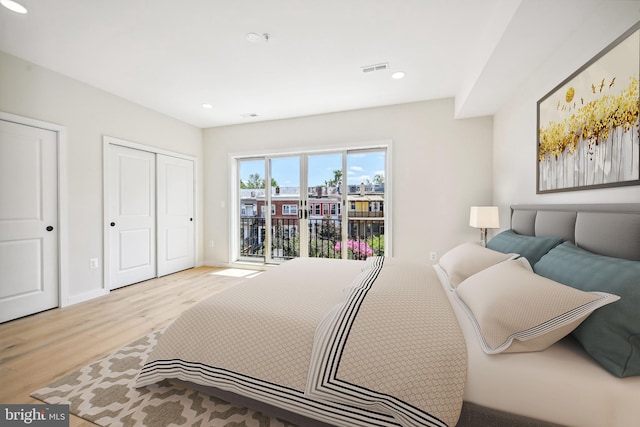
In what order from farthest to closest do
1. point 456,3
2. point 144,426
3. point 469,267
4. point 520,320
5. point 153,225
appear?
point 153,225
point 456,3
point 469,267
point 144,426
point 520,320

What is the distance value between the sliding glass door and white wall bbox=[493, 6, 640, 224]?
1501 millimetres

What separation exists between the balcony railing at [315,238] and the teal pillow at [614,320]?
2.98 meters

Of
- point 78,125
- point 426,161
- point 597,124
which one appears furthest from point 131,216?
point 597,124

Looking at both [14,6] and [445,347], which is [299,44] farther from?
[445,347]

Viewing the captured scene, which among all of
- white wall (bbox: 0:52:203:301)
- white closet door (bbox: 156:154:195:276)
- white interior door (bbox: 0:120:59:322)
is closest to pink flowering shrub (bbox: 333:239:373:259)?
white closet door (bbox: 156:154:195:276)

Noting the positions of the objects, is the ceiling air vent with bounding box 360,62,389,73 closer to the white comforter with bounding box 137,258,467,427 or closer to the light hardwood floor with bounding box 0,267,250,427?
the white comforter with bounding box 137,258,467,427

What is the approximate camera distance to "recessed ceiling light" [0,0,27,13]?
6.11 ft

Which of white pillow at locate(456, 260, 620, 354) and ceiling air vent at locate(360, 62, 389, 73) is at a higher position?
ceiling air vent at locate(360, 62, 389, 73)

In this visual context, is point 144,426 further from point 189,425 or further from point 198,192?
point 198,192

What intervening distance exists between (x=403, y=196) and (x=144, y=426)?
3.50 meters

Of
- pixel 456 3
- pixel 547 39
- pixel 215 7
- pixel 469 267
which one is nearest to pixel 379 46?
pixel 456 3

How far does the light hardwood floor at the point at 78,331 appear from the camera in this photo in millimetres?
1718

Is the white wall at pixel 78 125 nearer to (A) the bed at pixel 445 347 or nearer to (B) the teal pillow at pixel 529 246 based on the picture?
(A) the bed at pixel 445 347

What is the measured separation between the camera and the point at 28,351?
200cm
